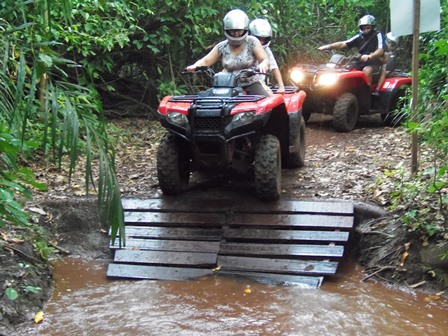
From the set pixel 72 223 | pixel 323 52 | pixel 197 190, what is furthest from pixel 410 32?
pixel 323 52

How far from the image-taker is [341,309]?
430 centimetres

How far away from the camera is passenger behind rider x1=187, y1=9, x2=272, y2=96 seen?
6105 millimetres

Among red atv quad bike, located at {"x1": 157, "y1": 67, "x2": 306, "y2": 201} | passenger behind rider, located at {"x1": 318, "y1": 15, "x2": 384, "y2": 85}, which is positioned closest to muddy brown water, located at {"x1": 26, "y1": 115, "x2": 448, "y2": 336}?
red atv quad bike, located at {"x1": 157, "y1": 67, "x2": 306, "y2": 201}

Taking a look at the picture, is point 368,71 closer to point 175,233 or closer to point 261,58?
point 261,58

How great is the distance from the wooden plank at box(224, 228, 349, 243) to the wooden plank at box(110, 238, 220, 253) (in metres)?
0.20

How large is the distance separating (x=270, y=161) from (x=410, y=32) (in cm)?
198

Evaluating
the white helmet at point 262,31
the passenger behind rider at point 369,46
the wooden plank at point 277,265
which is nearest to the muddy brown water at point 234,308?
the wooden plank at point 277,265

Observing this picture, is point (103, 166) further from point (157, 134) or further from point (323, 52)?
point (323, 52)

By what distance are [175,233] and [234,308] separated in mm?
1278

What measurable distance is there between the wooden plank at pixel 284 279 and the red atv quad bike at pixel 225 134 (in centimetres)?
95

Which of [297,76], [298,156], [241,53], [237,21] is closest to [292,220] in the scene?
[298,156]

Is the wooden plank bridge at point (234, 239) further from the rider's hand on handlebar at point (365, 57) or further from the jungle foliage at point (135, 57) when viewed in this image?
the rider's hand on handlebar at point (365, 57)

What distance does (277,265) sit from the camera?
16.3 ft

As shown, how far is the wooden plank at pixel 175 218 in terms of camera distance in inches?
216
